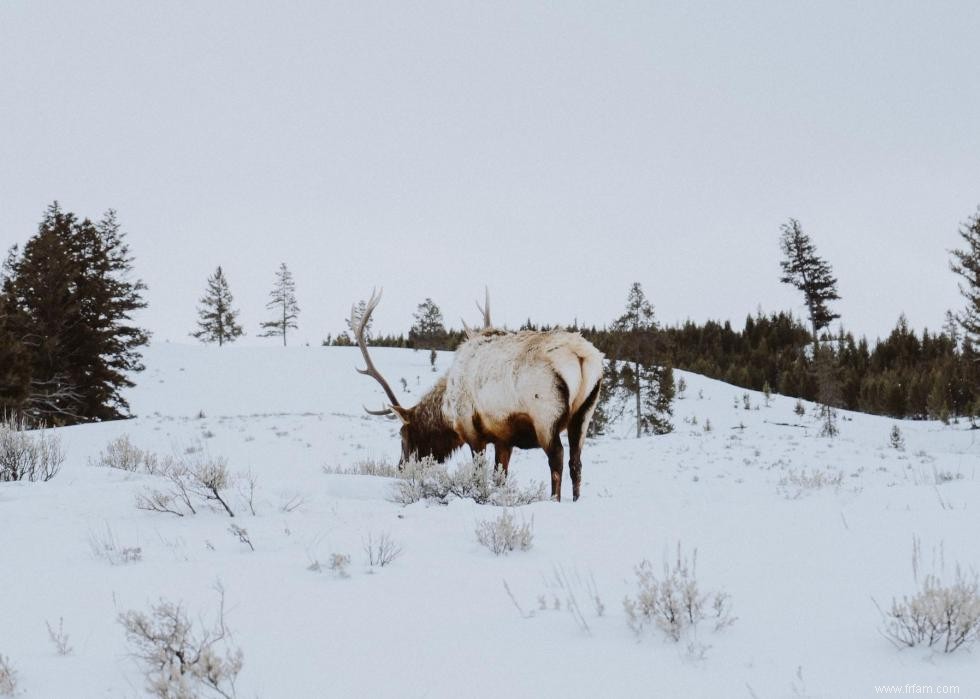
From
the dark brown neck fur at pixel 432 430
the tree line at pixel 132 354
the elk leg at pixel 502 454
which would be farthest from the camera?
the tree line at pixel 132 354

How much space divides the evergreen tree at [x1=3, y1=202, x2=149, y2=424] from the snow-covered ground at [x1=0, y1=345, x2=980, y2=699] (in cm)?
1576

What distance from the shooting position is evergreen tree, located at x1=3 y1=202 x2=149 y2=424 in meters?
18.5

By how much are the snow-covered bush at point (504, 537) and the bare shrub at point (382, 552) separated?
17.5 inches

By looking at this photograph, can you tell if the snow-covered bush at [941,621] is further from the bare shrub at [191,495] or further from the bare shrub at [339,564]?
the bare shrub at [191,495]

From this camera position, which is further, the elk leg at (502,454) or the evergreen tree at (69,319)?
the evergreen tree at (69,319)

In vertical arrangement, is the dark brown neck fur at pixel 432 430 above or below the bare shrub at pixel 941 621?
above

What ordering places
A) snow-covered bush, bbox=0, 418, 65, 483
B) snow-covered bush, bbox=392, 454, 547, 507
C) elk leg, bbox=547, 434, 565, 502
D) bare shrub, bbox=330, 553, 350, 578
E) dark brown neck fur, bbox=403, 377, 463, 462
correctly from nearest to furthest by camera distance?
bare shrub, bbox=330, 553, 350, 578, snow-covered bush, bbox=392, 454, 547, 507, snow-covered bush, bbox=0, 418, 65, 483, elk leg, bbox=547, 434, 565, 502, dark brown neck fur, bbox=403, 377, 463, 462

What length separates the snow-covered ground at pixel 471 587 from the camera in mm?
1873

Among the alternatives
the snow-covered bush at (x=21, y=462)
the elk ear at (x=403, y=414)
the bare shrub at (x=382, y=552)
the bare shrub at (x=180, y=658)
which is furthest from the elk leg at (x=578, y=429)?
the snow-covered bush at (x=21, y=462)

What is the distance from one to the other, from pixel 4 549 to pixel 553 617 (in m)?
2.93

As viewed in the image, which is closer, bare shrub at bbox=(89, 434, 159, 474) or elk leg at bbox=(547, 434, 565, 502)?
elk leg at bbox=(547, 434, 565, 502)

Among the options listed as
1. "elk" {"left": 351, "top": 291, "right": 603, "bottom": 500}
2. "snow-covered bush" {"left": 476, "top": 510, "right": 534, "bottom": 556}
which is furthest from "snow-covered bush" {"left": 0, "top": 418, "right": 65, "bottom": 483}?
"snow-covered bush" {"left": 476, "top": 510, "right": 534, "bottom": 556}

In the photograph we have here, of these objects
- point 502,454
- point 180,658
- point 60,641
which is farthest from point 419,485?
point 180,658

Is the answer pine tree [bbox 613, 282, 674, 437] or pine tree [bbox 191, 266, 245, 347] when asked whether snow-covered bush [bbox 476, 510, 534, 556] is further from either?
pine tree [bbox 191, 266, 245, 347]
